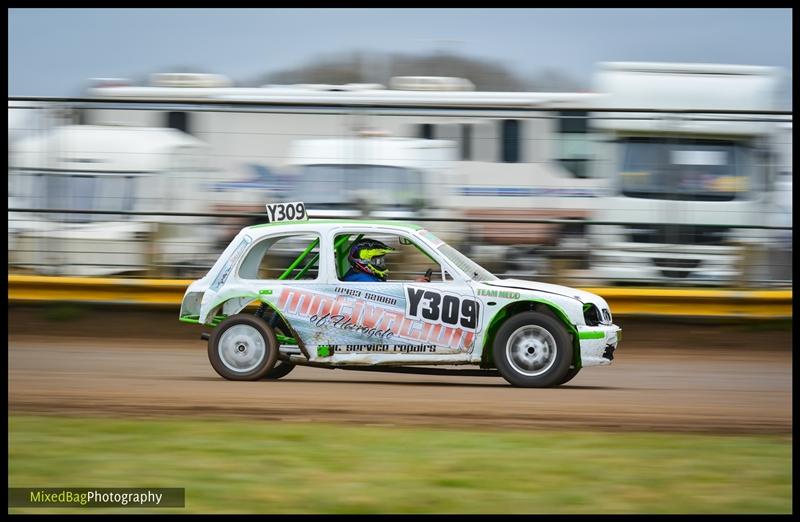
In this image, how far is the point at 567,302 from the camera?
9102 mm

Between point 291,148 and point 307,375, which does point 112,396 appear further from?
point 291,148

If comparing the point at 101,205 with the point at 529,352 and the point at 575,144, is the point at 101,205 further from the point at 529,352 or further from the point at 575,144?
the point at 529,352

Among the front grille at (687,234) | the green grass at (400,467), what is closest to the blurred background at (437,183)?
the front grille at (687,234)

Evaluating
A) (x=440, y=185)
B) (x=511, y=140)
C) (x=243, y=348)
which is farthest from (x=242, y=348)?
(x=511, y=140)

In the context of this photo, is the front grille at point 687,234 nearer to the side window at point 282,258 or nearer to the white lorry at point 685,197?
the white lorry at point 685,197

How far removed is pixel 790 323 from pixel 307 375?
213 inches

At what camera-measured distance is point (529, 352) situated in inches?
360

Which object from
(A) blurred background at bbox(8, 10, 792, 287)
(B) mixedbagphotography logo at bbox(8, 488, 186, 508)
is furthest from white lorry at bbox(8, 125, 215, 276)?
(B) mixedbagphotography logo at bbox(8, 488, 186, 508)

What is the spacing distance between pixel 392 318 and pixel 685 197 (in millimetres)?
4764

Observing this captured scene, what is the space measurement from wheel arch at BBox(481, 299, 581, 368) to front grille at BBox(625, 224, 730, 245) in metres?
3.59

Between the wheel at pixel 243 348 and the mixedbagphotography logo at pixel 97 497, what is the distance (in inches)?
143

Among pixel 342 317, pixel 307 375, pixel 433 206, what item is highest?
pixel 433 206

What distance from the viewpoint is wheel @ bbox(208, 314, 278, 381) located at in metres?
9.40

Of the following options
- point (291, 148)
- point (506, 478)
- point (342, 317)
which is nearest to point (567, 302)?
point (342, 317)
